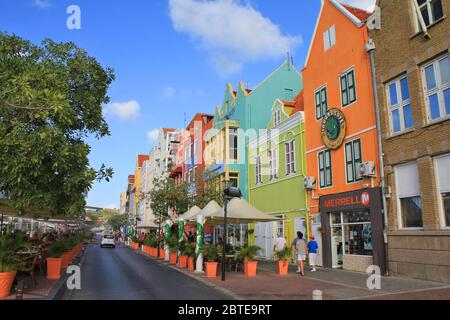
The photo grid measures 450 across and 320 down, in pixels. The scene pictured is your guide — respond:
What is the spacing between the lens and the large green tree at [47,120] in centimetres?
987

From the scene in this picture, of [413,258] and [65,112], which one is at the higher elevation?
[65,112]

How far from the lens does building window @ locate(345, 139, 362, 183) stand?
59.8ft

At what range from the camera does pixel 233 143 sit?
32312mm

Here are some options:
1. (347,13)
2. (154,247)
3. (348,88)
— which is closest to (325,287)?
(348,88)

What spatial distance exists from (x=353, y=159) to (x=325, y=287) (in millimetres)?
7227

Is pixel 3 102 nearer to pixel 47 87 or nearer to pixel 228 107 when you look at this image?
pixel 47 87

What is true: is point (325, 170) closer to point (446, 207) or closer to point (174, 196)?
point (446, 207)

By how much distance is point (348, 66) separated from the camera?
19.2 meters

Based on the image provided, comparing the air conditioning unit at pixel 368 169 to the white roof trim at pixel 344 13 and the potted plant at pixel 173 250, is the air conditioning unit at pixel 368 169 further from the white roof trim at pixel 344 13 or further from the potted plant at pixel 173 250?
the potted plant at pixel 173 250

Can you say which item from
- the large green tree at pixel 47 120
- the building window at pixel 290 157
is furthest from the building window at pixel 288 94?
the large green tree at pixel 47 120

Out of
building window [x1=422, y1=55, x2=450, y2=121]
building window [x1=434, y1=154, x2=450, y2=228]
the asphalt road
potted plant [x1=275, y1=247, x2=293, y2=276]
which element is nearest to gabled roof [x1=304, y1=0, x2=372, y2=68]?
building window [x1=422, y1=55, x2=450, y2=121]

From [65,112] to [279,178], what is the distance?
17443 mm

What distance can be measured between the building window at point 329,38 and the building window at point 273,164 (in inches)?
295

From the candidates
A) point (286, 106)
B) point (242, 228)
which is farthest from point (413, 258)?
point (242, 228)
